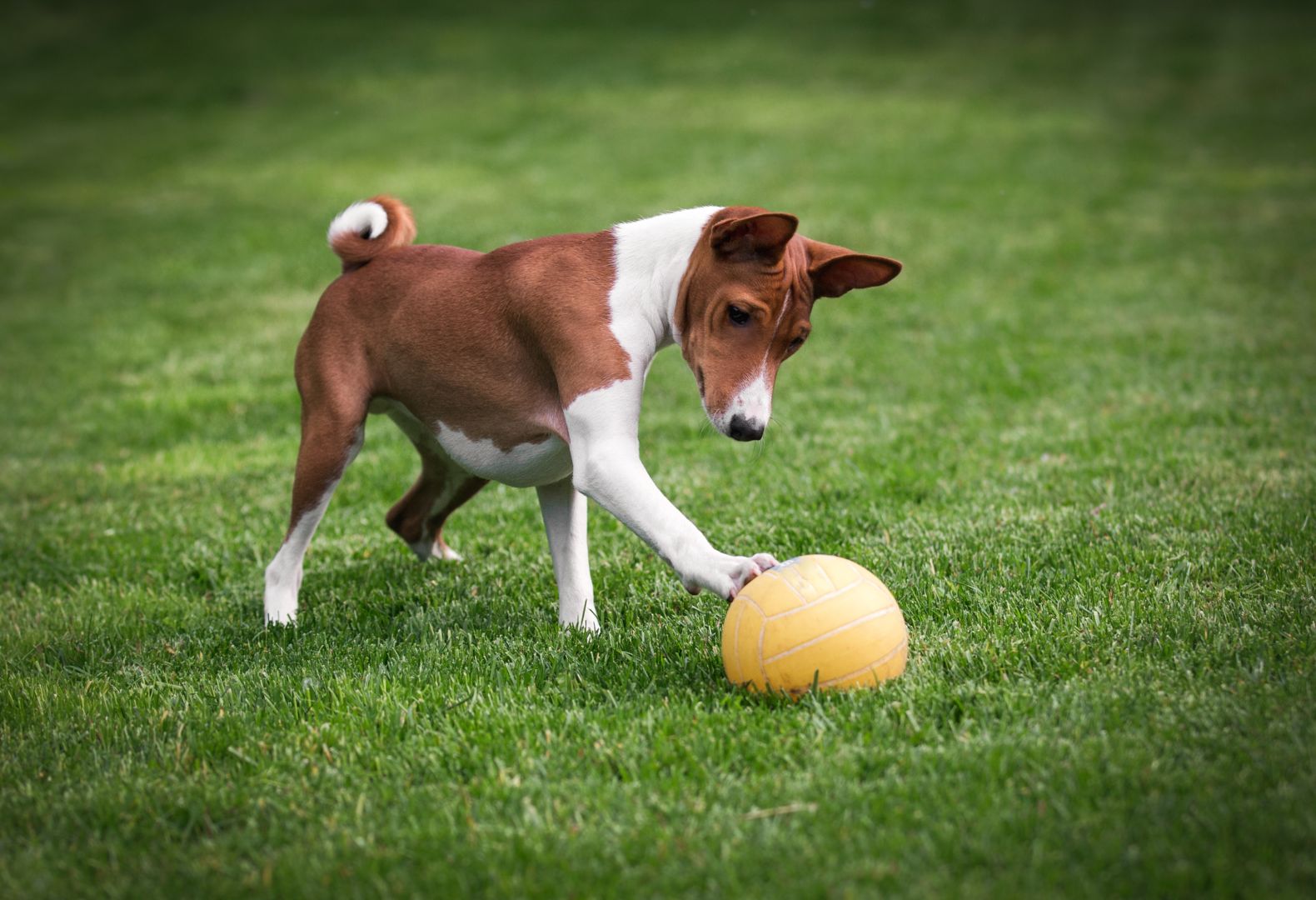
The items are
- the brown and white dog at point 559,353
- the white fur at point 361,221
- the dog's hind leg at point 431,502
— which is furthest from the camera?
the dog's hind leg at point 431,502

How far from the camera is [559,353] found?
13.8 ft

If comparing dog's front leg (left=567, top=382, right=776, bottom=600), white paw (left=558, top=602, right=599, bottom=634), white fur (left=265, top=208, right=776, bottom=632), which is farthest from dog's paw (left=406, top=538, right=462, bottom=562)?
dog's front leg (left=567, top=382, right=776, bottom=600)

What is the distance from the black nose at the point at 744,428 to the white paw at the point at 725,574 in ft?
1.19

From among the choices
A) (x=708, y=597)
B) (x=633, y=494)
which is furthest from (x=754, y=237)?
(x=708, y=597)

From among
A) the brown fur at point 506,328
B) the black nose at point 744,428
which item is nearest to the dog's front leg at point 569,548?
the brown fur at point 506,328

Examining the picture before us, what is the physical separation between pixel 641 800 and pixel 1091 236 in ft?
35.4

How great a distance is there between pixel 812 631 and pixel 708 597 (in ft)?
4.04

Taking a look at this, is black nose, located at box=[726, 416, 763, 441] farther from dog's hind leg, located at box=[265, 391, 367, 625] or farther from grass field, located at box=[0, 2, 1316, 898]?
dog's hind leg, located at box=[265, 391, 367, 625]

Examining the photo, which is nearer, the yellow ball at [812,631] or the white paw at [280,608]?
the yellow ball at [812,631]

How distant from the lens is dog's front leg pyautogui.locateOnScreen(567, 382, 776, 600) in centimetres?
376

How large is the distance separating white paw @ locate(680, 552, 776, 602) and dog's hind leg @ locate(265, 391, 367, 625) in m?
1.61

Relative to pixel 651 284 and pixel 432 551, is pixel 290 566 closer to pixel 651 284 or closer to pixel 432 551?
pixel 432 551

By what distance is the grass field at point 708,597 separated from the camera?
3010 millimetres

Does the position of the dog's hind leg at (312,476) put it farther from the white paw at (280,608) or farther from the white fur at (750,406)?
the white fur at (750,406)
